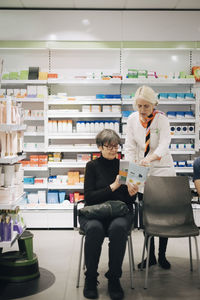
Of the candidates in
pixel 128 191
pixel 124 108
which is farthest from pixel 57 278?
pixel 124 108

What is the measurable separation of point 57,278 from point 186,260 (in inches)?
59.1

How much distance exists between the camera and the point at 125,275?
374cm

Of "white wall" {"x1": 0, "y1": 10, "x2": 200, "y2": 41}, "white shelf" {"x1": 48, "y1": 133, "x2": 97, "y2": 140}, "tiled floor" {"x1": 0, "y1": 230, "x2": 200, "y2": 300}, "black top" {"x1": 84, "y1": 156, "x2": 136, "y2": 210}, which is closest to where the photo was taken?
"tiled floor" {"x1": 0, "y1": 230, "x2": 200, "y2": 300}

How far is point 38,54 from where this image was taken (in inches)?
237

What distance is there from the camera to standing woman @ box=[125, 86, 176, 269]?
11.9 ft

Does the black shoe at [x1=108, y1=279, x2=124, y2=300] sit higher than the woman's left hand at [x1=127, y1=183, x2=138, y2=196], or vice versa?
the woman's left hand at [x1=127, y1=183, x2=138, y2=196]

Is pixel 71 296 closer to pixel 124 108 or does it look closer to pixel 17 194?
pixel 17 194

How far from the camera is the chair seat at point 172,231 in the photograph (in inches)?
131

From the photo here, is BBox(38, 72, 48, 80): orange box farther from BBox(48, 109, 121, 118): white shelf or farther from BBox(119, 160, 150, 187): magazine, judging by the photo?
BBox(119, 160, 150, 187): magazine

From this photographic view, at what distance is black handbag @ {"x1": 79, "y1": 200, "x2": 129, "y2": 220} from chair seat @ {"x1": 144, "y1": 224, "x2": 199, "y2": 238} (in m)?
0.31

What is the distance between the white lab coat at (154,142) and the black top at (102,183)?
299 millimetres

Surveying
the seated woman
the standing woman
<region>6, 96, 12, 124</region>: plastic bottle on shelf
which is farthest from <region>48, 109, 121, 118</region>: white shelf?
<region>6, 96, 12, 124</region>: plastic bottle on shelf

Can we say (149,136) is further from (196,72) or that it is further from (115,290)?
(196,72)

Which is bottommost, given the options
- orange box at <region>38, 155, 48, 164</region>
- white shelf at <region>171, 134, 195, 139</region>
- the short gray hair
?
orange box at <region>38, 155, 48, 164</region>
